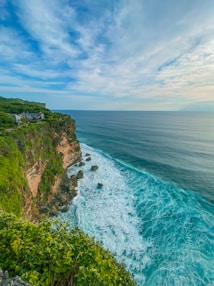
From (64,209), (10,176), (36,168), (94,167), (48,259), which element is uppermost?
(48,259)

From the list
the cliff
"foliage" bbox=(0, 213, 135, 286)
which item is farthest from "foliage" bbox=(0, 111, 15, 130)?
"foliage" bbox=(0, 213, 135, 286)

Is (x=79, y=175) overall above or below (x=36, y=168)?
below

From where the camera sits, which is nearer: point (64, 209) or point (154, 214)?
point (154, 214)

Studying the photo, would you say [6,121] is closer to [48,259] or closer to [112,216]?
[112,216]

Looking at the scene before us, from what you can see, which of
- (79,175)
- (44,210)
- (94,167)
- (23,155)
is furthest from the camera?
(94,167)

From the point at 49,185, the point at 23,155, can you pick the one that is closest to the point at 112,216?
the point at 49,185

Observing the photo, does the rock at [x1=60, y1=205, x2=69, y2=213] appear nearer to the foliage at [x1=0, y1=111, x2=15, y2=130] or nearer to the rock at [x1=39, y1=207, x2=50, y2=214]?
the rock at [x1=39, y1=207, x2=50, y2=214]

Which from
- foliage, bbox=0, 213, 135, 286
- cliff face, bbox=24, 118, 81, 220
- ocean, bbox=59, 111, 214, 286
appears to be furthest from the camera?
cliff face, bbox=24, 118, 81, 220

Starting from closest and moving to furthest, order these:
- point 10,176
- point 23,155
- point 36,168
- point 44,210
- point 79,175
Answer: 1. point 10,176
2. point 23,155
3. point 44,210
4. point 36,168
5. point 79,175
